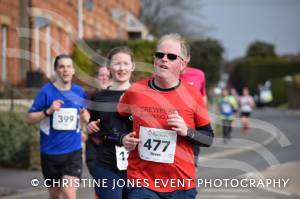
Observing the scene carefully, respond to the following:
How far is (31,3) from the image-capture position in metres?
24.4

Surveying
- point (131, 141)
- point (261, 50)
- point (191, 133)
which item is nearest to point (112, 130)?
point (131, 141)

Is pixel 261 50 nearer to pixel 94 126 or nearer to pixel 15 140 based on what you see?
pixel 15 140

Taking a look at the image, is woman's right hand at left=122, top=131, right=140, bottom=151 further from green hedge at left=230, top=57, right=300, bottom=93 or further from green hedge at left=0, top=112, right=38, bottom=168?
green hedge at left=230, top=57, right=300, bottom=93

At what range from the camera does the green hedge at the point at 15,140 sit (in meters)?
14.1

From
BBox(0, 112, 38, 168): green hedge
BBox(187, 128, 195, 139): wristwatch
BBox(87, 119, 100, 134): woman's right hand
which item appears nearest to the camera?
BBox(187, 128, 195, 139): wristwatch

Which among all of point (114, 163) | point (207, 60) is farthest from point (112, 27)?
point (114, 163)

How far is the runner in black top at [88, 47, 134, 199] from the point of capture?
6.39 m

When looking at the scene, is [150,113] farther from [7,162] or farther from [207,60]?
[207,60]

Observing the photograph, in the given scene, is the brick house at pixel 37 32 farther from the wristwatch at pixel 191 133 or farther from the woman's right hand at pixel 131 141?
the wristwatch at pixel 191 133

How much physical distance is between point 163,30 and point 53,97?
57213 mm

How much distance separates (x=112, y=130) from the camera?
21.1 ft

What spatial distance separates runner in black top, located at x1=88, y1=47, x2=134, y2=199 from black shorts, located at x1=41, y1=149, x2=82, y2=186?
116cm

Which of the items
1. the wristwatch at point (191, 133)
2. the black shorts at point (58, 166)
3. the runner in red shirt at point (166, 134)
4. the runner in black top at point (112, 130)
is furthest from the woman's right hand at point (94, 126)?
the wristwatch at point (191, 133)

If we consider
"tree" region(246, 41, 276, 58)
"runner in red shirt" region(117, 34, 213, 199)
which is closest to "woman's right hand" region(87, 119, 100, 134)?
"runner in red shirt" region(117, 34, 213, 199)
